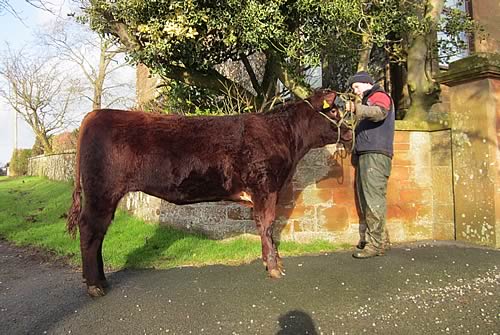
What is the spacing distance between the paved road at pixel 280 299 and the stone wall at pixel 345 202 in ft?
3.36

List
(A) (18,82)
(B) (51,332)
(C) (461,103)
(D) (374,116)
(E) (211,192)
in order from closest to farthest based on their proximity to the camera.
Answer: (B) (51,332) < (E) (211,192) < (D) (374,116) < (C) (461,103) < (A) (18,82)

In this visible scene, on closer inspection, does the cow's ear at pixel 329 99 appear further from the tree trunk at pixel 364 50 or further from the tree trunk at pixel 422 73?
the tree trunk at pixel 364 50

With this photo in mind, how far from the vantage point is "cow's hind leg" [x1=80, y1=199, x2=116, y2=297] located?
3.76 m

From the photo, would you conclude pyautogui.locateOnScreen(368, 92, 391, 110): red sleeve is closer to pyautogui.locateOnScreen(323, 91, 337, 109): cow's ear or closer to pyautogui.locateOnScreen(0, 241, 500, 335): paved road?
pyautogui.locateOnScreen(323, 91, 337, 109): cow's ear

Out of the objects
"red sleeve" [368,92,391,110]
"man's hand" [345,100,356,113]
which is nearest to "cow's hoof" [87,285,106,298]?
"man's hand" [345,100,356,113]

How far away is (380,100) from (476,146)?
202cm

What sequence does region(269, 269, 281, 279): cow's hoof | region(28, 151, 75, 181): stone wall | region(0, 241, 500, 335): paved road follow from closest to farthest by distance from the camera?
region(0, 241, 500, 335): paved road
region(269, 269, 281, 279): cow's hoof
region(28, 151, 75, 181): stone wall

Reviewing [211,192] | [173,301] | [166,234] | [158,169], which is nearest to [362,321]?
[173,301]

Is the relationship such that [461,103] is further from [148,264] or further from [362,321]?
[148,264]

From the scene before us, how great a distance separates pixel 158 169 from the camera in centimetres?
397

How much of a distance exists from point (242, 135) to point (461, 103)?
364 centimetres

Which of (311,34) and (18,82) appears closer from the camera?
(311,34)

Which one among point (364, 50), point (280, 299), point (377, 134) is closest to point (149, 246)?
point (280, 299)

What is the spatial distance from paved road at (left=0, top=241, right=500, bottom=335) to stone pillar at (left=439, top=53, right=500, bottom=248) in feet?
2.49
